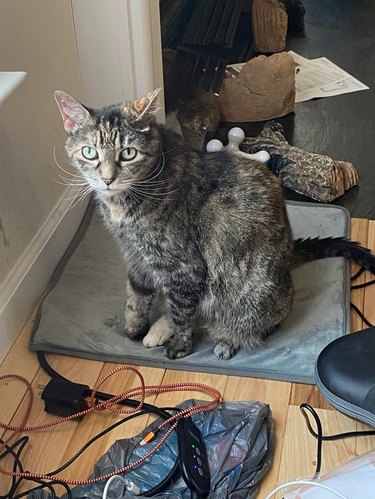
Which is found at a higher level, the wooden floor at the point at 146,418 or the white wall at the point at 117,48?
the white wall at the point at 117,48

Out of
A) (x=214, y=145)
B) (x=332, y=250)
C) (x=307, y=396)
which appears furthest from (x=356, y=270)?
(x=214, y=145)

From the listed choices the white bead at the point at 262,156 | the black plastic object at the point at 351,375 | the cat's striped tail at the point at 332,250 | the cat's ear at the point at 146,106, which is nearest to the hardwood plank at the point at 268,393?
the black plastic object at the point at 351,375

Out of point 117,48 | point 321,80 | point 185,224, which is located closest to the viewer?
point 185,224

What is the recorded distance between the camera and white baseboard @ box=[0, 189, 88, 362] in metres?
1.78

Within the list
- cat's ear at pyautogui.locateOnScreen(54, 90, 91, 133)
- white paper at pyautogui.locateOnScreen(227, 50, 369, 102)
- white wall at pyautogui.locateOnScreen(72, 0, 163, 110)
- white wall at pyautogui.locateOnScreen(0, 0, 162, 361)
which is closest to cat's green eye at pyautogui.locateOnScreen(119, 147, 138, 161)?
cat's ear at pyautogui.locateOnScreen(54, 90, 91, 133)

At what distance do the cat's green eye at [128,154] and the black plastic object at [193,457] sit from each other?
22.7 inches

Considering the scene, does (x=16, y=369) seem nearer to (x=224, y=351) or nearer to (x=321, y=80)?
(x=224, y=351)

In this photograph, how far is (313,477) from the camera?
4.60ft

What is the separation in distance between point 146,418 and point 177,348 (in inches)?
8.2

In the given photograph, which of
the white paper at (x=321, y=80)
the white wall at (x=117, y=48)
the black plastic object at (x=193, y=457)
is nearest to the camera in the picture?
the black plastic object at (x=193, y=457)

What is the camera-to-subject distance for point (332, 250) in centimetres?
195

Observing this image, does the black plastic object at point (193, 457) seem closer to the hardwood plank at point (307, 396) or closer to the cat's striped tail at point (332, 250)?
the hardwood plank at point (307, 396)

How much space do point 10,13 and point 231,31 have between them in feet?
4.82

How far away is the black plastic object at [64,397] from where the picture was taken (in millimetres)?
1583
